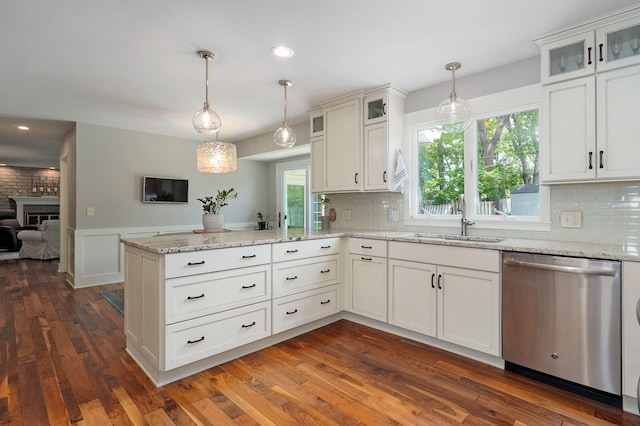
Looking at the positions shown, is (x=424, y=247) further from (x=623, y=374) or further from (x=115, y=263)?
(x=115, y=263)

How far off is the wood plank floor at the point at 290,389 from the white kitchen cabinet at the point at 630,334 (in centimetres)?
14

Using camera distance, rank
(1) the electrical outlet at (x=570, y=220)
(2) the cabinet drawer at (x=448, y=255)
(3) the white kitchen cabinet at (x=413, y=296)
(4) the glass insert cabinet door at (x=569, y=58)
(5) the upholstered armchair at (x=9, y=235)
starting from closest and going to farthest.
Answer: (4) the glass insert cabinet door at (x=569, y=58), (2) the cabinet drawer at (x=448, y=255), (1) the electrical outlet at (x=570, y=220), (3) the white kitchen cabinet at (x=413, y=296), (5) the upholstered armchair at (x=9, y=235)

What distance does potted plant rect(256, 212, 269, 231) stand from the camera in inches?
257

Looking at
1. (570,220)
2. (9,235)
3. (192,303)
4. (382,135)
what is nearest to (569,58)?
(570,220)

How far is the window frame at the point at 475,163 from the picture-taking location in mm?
2648

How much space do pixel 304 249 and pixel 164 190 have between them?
3648 mm

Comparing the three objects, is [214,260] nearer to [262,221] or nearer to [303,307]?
[303,307]

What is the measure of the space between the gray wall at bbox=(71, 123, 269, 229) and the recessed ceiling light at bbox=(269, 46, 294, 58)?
363 cm

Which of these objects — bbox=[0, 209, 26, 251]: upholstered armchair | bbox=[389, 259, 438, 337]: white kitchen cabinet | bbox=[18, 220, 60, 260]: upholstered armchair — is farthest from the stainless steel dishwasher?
bbox=[0, 209, 26, 251]: upholstered armchair

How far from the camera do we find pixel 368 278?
3076mm

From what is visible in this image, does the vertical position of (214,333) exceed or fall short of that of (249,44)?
it falls short

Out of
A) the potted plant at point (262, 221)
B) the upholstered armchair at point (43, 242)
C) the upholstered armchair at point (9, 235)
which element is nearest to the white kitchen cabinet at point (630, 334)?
the potted plant at point (262, 221)

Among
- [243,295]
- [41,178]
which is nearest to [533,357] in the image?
[243,295]

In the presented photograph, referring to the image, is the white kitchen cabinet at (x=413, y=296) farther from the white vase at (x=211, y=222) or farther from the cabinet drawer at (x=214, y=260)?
the white vase at (x=211, y=222)
